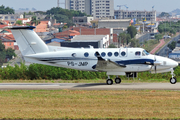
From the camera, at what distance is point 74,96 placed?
21141mm

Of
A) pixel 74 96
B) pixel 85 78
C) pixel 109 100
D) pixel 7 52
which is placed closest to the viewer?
pixel 109 100

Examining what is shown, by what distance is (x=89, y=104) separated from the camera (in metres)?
18.8

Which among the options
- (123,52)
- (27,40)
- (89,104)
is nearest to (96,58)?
(123,52)

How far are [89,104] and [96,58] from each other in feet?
26.0

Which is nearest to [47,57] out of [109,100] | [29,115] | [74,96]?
[74,96]

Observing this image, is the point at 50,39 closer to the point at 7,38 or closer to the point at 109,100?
the point at 7,38

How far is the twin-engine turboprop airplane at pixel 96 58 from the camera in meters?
25.8

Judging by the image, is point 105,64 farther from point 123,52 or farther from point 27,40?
point 27,40

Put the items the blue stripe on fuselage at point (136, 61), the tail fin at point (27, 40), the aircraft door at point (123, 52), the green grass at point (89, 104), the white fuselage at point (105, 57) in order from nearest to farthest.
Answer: the green grass at point (89, 104), the blue stripe on fuselage at point (136, 61), the white fuselage at point (105, 57), the aircraft door at point (123, 52), the tail fin at point (27, 40)

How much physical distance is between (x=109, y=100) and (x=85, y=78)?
11.9 meters

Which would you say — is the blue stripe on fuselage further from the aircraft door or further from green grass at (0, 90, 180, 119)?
green grass at (0, 90, 180, 119)

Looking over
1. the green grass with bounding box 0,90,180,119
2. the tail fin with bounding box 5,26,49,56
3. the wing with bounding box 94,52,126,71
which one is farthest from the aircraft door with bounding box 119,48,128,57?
the tail fin with bounding box 5,26,49,56

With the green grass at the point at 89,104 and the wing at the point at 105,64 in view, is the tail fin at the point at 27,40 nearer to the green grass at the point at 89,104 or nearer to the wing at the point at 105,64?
the wing at the point at 105,64

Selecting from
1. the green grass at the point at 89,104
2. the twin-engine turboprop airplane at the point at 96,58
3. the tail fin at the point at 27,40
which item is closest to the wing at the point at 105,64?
the twin-engine turboprop airplane at the point at 96,58
